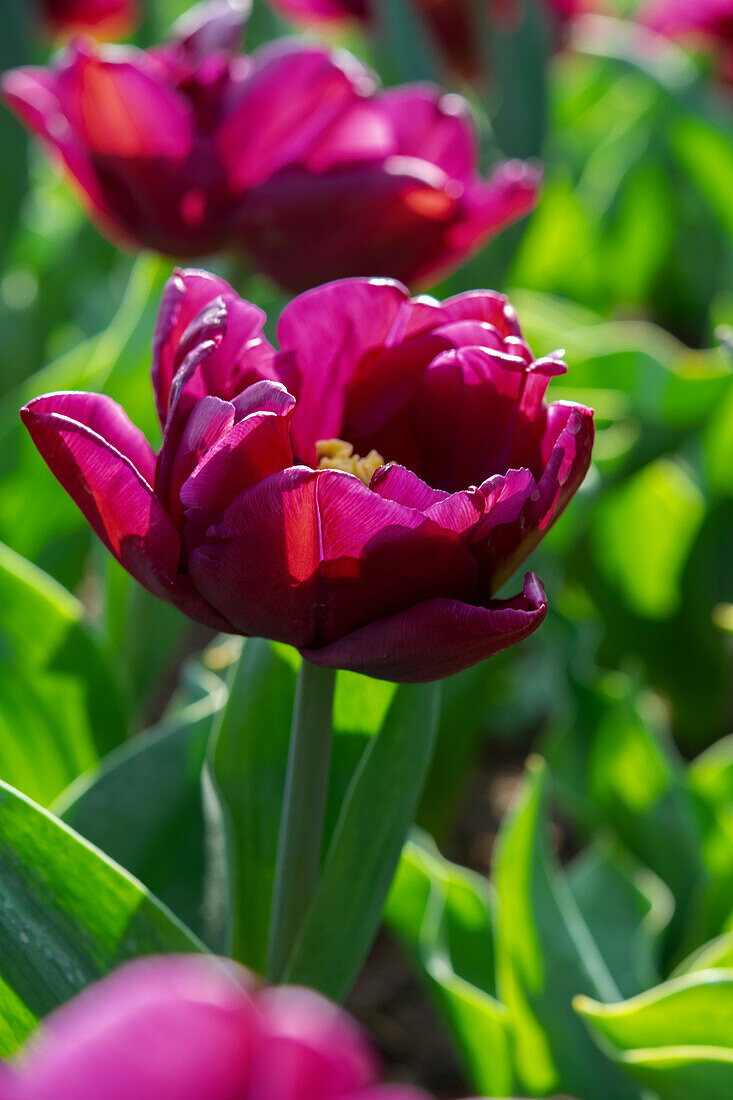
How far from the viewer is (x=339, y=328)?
0.47 metres

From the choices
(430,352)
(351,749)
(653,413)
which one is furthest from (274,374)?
(653,413)

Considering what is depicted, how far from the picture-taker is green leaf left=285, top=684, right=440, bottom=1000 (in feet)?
1.64

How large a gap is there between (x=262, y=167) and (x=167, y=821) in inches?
14.8

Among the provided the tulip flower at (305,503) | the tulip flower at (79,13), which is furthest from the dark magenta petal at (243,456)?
the tulip flower at (79,13)

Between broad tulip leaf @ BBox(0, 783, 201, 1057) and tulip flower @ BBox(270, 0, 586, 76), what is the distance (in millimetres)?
1239

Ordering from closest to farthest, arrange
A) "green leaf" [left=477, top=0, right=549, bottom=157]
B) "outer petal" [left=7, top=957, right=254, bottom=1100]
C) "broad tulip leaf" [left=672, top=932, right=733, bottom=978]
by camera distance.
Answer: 1. "outer petal" [left=7, top=957, right=254, bottom=1100]
2. "broad tulip leaf" [left=672, top=932, right=733, bottom=978]
3. "green leaf" [left=477, top=0, right=549, bottom=157]

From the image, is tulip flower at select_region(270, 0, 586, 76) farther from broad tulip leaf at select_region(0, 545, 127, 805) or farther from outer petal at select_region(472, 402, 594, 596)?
outer petal at select_region(472, 402, 594, 596)

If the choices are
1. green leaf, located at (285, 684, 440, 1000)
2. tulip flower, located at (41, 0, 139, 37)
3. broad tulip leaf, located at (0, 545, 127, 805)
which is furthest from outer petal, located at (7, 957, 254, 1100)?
tulip flower, located at (41, 0, 139, 37)

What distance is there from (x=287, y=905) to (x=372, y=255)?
15.2 inches

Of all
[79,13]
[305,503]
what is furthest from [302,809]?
[79,13]

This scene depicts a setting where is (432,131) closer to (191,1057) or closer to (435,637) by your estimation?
(435,637)

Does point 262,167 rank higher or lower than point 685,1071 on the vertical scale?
higher

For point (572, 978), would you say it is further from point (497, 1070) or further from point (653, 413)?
point (653, 413)

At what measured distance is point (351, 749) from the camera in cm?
55
